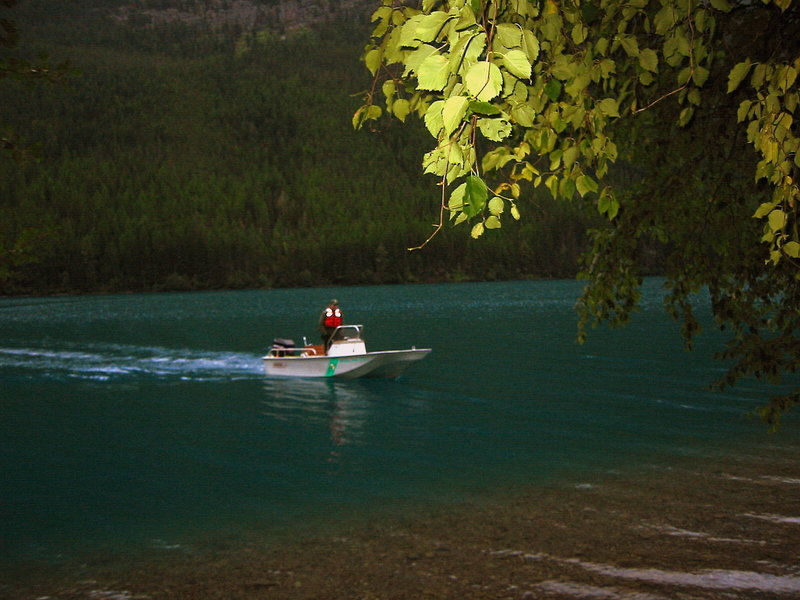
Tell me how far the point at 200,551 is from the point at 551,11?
12701 millimetres

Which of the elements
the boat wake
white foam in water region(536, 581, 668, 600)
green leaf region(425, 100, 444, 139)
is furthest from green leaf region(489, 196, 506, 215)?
the boat wake

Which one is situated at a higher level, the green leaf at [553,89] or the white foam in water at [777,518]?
the green leaf at [553,89]

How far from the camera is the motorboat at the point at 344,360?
124 feet

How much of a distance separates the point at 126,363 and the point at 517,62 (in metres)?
54.1

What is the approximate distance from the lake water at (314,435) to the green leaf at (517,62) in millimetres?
13864

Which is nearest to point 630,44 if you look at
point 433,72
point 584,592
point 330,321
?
point 433,72

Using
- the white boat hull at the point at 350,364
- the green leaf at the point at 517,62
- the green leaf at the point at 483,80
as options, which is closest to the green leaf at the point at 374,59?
the green leaf at the point at 517,62

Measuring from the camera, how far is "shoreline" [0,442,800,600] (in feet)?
37.5

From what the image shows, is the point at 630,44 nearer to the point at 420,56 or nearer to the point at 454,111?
the point at 420,56

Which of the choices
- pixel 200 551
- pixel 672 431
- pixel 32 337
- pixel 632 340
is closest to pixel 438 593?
pixel 200 551

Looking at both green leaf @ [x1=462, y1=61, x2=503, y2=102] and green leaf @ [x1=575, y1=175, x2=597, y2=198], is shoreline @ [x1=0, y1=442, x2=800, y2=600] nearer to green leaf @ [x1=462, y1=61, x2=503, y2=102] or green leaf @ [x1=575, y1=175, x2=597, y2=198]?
green leaf @ [x1=575, y1=175, x2=597, y2=198]

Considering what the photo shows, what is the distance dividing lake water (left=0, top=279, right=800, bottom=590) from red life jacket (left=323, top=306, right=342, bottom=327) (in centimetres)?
318

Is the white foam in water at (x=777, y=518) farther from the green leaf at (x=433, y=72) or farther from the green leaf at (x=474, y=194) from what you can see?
the green leaf at (x=433, y=72)

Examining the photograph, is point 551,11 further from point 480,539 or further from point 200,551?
point 200,551
